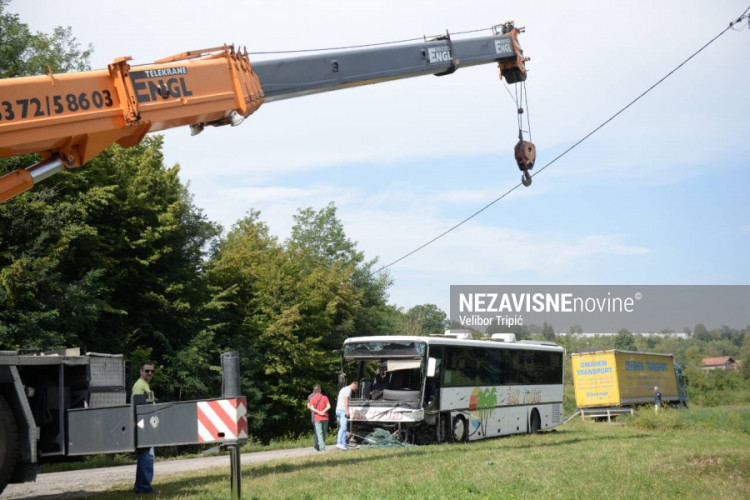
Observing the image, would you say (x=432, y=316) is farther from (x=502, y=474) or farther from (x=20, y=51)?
(x=502, y=474)

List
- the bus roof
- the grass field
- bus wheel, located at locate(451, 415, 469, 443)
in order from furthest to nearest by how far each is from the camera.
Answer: bus wheel, located at locate(451, 415, 469, 443)
the bus roof
the grass field

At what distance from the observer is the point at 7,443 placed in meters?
10.8

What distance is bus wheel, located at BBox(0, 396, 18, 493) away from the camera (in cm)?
1077

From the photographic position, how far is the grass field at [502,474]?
464 inches

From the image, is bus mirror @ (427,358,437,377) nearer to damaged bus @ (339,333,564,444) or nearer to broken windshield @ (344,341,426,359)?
damaged bus @ (339,333,564,444)

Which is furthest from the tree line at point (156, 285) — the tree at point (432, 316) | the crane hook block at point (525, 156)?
the tree at point (432, 316)

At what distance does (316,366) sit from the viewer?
1850 inches

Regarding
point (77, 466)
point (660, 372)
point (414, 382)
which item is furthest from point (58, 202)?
point (660, 372)

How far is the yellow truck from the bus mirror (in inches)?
927

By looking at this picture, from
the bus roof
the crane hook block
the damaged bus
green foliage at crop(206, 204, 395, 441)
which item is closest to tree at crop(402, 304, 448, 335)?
green foliage at crop(206, 204, 395, 441)

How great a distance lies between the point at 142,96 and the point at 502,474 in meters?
7.83

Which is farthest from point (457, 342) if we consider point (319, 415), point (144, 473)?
point (144, 473)

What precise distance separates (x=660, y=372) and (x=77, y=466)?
38.9 metres

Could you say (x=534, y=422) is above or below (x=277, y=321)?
below
